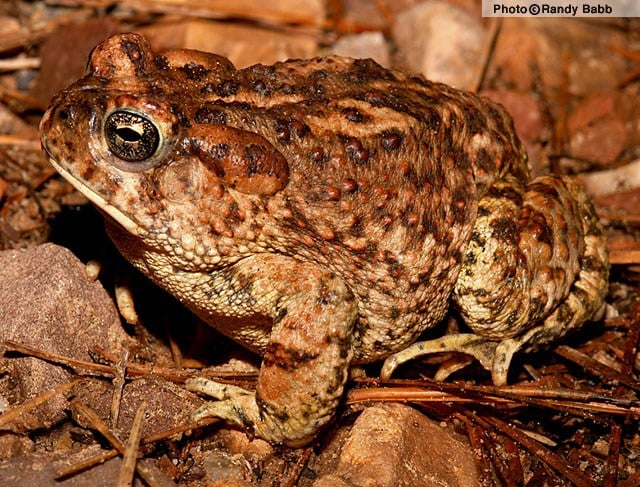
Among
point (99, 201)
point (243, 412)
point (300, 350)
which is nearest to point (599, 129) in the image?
point (300, 350)

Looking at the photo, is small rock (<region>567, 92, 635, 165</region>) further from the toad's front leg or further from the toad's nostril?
the toad's nostril

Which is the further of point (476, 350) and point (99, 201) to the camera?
point (476, 350)

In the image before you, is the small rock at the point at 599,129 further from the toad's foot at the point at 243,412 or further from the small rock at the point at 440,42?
the toad's foot at the point at 243,412

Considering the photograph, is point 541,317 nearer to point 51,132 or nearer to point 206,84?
point 206,84

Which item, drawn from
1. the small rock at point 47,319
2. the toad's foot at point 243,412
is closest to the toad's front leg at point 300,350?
the toad's foot at point 243,412

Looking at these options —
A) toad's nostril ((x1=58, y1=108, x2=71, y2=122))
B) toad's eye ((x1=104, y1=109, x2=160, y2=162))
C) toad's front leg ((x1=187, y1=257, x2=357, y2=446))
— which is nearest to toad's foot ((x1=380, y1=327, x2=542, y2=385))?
toad's front leg ((x1=187, y1=257, x2=357, y2=446))

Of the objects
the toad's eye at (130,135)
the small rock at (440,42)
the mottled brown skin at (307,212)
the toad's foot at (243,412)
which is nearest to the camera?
the toad's eye at (130,135)

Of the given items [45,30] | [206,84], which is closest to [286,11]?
[45,30]

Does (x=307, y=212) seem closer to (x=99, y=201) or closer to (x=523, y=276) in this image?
(x=99, y=201)
